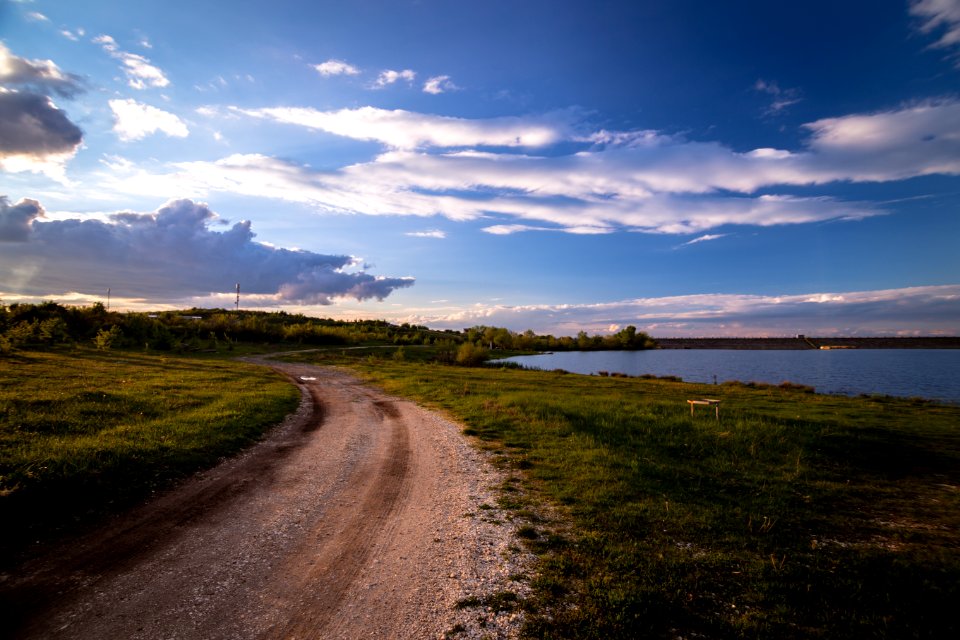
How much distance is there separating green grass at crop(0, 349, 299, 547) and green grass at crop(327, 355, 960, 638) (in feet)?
29.8

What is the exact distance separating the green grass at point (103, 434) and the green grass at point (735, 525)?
9073 mm

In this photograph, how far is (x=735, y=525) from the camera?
28.9 feet

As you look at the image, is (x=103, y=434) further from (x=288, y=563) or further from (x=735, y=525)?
(x=735, y=525)

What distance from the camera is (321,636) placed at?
17.1ft

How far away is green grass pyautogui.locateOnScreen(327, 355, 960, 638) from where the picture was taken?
573 cm

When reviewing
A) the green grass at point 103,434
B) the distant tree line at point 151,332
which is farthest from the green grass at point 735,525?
the distant tree line at point 151,332

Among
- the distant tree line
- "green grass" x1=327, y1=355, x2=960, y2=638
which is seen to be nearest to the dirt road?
"green grass" x1=327, y1=355, x2=960, y2=638

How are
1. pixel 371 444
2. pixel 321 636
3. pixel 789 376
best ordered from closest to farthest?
1. pixel 321 636
2. pixel 371 444
3. pixel 789 376

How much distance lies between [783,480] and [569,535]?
26.3 ft

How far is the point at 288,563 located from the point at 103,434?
10.6 meters

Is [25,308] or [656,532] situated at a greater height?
[25,308]

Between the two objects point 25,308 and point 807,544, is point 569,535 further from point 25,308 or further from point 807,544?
point 25,308

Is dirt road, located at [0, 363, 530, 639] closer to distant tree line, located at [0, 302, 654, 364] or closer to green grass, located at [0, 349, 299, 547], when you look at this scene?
green grass, located at [0, 349, 299, 547]

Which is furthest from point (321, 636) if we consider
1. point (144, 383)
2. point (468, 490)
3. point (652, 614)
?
point (144, 383)
